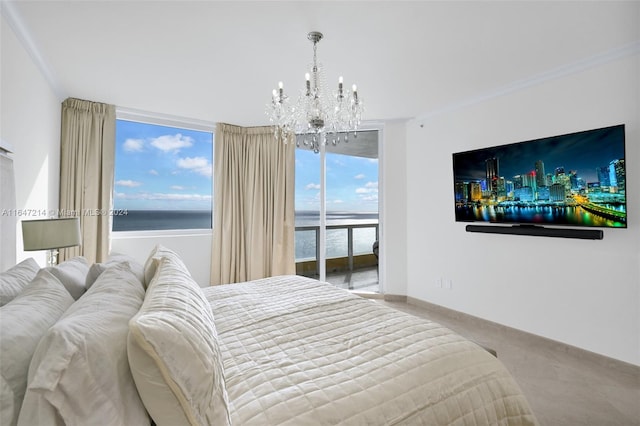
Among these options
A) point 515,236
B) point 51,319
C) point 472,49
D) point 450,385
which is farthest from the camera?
point 515,236

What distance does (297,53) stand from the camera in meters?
2.54

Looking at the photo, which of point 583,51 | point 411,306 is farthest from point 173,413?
point 411,306

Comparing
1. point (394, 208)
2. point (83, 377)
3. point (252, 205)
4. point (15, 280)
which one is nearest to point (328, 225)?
point (394, 208)

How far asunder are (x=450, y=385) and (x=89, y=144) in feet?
13.9

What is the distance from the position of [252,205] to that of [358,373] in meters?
3.61

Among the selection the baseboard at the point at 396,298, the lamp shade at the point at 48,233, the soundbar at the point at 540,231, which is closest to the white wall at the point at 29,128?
the lamp shade at the point at 48,233

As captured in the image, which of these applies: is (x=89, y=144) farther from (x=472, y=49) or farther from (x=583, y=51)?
(x=583, y=51)

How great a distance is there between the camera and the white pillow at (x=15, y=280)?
1.20m

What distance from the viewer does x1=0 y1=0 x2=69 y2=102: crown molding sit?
6.52 feet

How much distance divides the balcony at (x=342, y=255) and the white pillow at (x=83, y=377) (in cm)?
390

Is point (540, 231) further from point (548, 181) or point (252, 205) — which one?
point (252, 205)

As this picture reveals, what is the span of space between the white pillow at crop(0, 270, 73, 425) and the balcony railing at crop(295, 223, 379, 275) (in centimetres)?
375

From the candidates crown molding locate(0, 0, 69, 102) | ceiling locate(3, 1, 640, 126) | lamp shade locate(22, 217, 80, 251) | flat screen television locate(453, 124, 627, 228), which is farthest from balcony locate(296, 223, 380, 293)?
crown molding locate(0, 0, 69, 102)

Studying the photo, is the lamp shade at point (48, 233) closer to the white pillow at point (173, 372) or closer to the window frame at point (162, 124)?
the window frame at point (162, 124)
